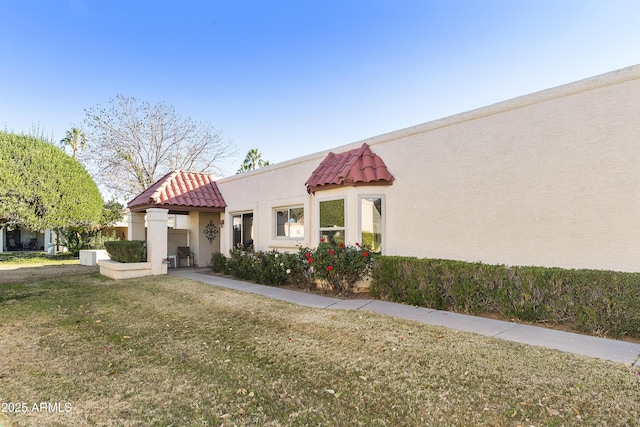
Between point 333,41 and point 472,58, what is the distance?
16.9 ft

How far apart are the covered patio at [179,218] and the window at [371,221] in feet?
25.5

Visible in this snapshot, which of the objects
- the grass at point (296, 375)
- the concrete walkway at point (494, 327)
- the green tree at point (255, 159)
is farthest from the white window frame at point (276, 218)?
the green tree at point (255, 159)

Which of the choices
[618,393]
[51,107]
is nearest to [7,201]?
[51,107]

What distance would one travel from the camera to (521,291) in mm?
5844

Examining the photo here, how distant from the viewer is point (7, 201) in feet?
61.9

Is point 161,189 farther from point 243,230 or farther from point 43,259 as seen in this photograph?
point 43,259

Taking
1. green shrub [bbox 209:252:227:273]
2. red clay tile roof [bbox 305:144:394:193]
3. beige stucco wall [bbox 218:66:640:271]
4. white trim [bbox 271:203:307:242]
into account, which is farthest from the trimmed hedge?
green shrub [bbox 209:252:227:273]

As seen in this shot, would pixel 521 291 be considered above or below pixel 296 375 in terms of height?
above

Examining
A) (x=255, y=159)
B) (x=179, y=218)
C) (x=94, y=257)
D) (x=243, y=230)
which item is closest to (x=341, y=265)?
(x=243, y=230)

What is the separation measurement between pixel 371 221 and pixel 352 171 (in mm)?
1455

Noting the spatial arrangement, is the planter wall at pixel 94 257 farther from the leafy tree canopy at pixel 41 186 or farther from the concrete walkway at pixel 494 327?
the concrete walkway at pixel 494 327

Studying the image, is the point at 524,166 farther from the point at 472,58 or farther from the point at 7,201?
the point at 7,201

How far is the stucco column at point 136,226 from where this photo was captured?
15594 millimetres

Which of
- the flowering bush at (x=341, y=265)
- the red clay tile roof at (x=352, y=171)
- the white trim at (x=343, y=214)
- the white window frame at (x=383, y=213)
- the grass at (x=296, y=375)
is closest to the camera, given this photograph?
the grass at (x=296, y=375)
